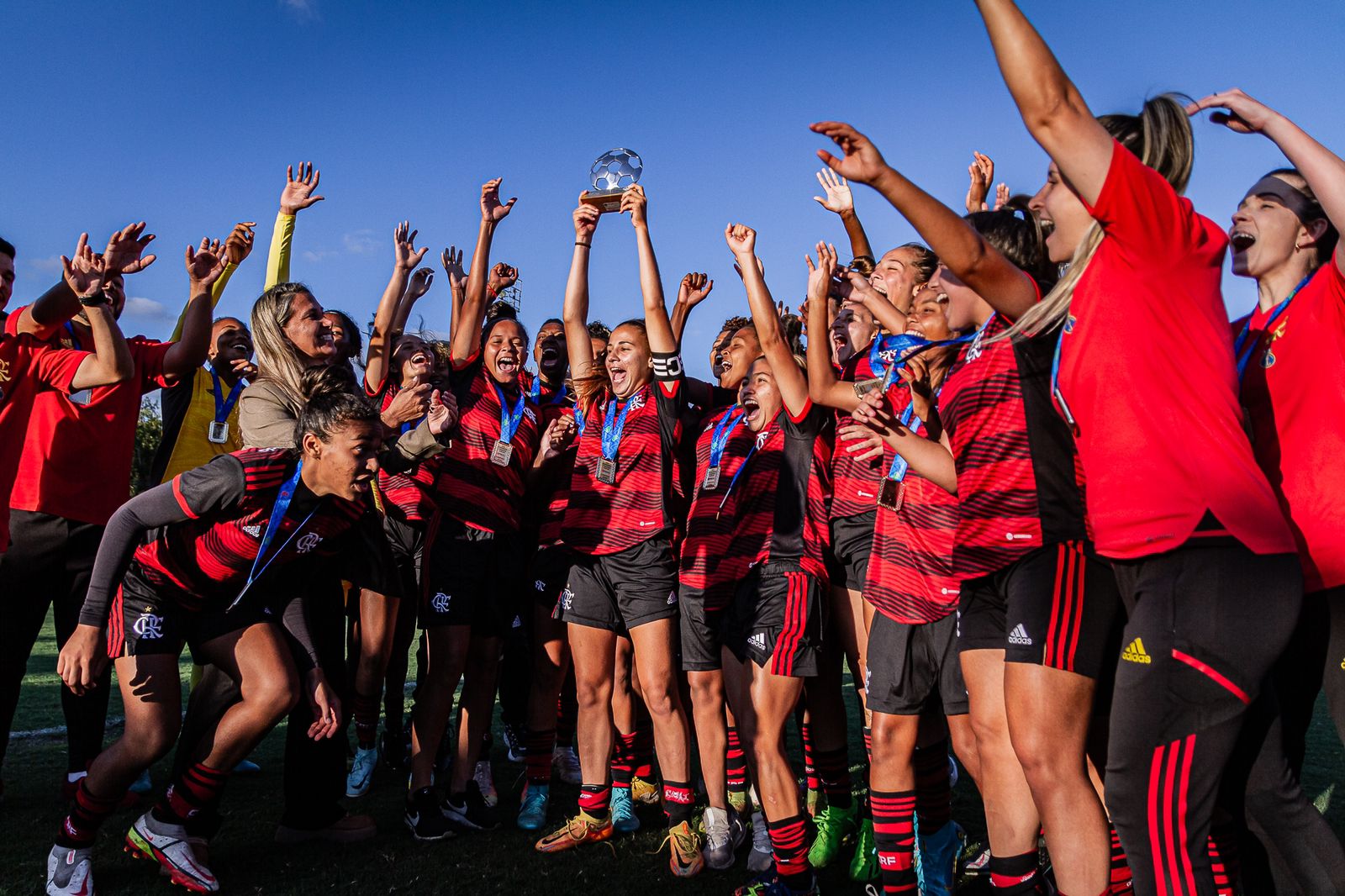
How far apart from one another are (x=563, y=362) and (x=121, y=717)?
15.5 ft

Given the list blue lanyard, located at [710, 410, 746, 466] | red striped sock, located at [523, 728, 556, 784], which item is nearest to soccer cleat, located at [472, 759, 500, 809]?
red striped sock, located at [523, 728, 556, 784]

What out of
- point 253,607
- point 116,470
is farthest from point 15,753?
point 253,607

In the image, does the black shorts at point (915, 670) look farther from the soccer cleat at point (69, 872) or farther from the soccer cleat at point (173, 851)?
the soccer cleat at point (69, 872)

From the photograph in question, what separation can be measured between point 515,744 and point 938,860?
3648mm

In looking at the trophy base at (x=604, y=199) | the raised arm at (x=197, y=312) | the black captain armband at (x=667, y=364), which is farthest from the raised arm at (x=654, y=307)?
the raised arm at (x=197, y=312)

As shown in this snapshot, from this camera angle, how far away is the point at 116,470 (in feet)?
17.7

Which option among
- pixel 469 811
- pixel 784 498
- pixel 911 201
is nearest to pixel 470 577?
pixel 469 811

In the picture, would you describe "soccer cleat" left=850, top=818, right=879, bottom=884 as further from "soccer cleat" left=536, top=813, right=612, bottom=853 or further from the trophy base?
the trophy base

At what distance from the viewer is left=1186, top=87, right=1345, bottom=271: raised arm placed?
2.93m

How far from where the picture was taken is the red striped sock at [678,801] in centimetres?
485

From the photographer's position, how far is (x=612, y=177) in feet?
20.5

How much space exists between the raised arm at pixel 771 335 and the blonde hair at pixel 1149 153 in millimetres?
2006

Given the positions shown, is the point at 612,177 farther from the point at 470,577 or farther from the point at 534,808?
the point at 534,808

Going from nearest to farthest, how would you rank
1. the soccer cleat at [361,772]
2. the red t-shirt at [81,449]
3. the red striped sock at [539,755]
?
the red t-shirt at [81,449]
the red striped sock at [539,755]
the soccer cleat at [361,772]
